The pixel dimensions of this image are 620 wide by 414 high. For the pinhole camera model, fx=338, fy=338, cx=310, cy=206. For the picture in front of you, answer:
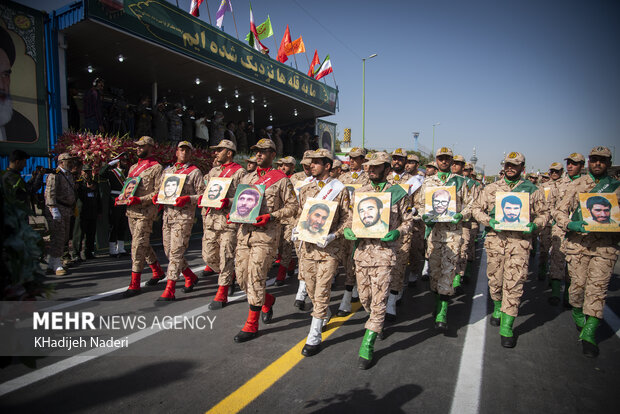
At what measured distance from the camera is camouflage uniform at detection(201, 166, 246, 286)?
4.78 meters

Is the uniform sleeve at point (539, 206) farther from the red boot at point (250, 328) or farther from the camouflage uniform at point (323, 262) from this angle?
the red boot at point (250, 328)

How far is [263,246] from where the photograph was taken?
402cm

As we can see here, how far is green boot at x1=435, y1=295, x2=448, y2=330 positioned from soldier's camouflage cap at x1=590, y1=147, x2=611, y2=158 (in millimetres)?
2517

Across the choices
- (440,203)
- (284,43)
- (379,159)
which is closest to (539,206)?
(440,203)

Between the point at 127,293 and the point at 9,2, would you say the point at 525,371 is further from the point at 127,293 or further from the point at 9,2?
the point at 9,2

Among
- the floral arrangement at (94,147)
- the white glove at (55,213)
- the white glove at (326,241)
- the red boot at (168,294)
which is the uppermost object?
the floral arrangement at (94,147)

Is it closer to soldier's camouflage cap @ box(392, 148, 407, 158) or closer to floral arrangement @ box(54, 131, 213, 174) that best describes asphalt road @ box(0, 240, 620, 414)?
soldier's camouflage cap @ box(392, 148, 407, 158)

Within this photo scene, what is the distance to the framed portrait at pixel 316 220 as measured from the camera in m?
3.60

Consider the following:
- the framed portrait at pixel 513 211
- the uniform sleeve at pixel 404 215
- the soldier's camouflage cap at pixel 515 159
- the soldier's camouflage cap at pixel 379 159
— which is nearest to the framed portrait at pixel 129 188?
the soldier's camouflage cap at pixel 379 159

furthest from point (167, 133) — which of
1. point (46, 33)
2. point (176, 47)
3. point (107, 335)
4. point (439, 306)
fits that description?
point (439, 306)

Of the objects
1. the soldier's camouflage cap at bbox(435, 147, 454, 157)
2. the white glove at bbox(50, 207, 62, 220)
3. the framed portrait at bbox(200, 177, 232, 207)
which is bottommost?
the white glove at bbox(50, 207, 62, 220)

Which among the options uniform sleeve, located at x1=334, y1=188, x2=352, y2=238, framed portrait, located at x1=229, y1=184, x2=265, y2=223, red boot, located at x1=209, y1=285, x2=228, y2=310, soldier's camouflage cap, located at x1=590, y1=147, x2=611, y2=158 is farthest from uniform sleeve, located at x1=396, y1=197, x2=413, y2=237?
red boot, located at x1=209, y1=285, x2=228, y2=310

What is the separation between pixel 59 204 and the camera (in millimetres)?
6734

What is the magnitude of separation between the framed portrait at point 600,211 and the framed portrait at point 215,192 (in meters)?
4.56
